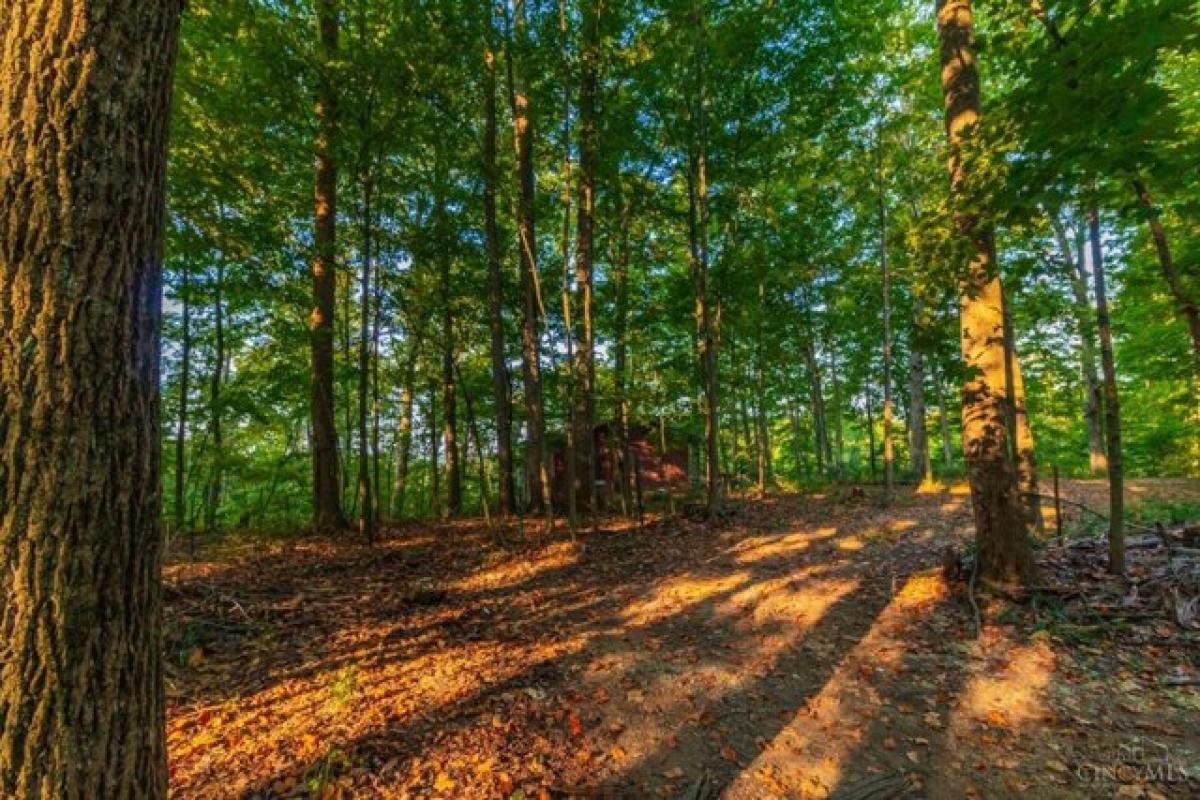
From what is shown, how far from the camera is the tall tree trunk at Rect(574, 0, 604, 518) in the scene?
29.8 feet

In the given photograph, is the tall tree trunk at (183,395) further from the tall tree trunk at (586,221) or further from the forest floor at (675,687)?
the tall tree trunk at (586,221)

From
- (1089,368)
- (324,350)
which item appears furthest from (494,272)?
(1089,368)

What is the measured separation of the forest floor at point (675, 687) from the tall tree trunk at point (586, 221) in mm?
4118

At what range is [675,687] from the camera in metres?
3.87

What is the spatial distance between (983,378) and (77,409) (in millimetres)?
6491

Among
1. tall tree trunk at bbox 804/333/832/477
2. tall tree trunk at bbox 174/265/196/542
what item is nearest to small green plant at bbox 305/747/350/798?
tall tree trunk at bbox 174/265/196/542

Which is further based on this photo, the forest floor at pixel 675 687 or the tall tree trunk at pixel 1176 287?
the tall tree trunk at pixel 1176 287

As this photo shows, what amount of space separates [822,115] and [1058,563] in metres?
9.87

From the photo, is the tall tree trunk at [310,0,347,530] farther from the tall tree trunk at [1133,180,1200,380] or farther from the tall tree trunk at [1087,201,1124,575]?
the tall tree trunk at [1133,180,1200,380]

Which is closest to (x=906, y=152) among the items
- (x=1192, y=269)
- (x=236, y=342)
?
(x=1192, y=269)

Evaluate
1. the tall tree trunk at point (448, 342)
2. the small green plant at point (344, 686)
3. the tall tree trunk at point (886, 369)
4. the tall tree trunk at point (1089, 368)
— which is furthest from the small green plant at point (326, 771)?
the tall tree trunk at point (1089, 368)

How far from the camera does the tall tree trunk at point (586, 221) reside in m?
9.09

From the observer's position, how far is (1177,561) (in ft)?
16.8

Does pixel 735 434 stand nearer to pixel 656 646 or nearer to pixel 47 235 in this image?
pixel 656 646
